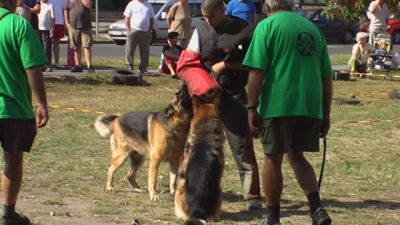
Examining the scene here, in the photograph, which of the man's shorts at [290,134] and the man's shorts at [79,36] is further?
the man's shorts at [79,36]

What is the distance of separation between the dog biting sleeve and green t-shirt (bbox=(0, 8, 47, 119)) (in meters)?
1.28

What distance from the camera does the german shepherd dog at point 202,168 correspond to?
23.1 ft

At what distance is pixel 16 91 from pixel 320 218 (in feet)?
8.45

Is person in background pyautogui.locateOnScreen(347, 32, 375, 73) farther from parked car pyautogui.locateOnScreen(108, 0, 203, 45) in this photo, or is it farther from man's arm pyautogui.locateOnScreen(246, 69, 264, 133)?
man's arm pyautogui.locateOnScreen(246, 69, 264, 133)

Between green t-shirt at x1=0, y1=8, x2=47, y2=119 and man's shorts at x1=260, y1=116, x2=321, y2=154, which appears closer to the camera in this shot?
green t-shirt at x1=0, y1=8, x2=47, y2=119

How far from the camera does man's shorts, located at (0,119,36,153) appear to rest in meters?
6.78

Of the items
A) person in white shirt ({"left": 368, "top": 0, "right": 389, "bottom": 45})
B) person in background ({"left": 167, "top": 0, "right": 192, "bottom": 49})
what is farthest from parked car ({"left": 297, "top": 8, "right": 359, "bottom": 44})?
person in background ({"left": 167, "top": 0, "right": 192, "bottom": 49})

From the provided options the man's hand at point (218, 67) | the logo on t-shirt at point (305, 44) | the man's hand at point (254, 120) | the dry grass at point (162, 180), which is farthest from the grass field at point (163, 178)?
the logo on t-shirt at point (305, 44)

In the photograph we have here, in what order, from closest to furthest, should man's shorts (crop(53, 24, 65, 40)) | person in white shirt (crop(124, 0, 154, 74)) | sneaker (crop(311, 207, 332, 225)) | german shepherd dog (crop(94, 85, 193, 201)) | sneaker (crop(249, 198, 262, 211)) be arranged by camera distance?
1. sneaker (crop(311, 207, 332, 225))
2. german shepherd dog (crop(94, 85, 193, 201))
3. sneaker (crop(249, 198, 262, 211))
4. person in white shirt (crop(124, 0, 154, 74))
5. man's shorts (crop(53, 24, 65, 40))

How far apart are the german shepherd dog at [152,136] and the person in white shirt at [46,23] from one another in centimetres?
1007

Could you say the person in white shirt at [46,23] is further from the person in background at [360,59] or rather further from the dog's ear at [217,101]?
the dog's ear at [217,101]

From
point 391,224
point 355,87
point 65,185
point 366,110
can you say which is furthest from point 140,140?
point 355,87

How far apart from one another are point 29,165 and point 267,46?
4.00m

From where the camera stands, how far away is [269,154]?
694 cm
